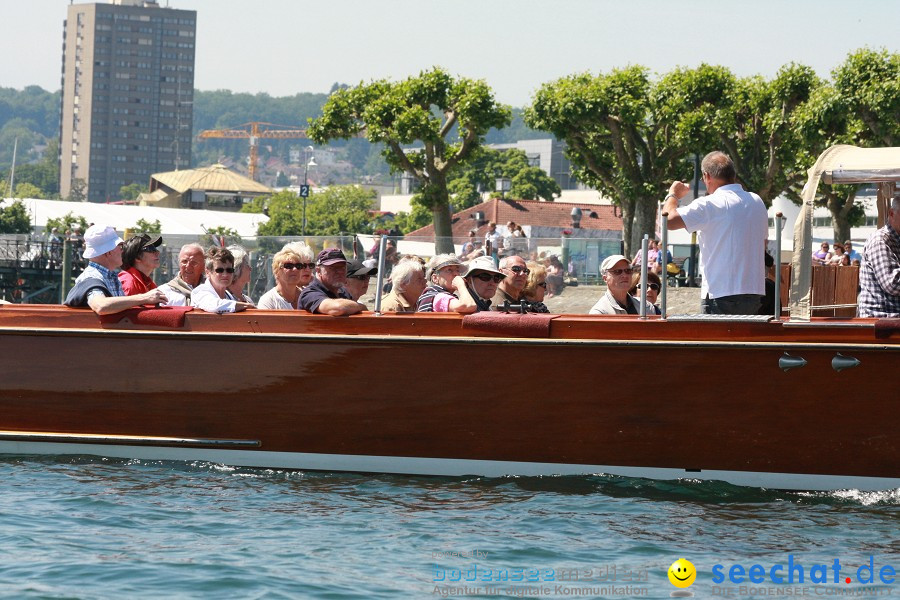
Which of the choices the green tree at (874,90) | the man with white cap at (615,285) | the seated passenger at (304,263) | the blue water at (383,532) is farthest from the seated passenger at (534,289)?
the green tree at (874,90)

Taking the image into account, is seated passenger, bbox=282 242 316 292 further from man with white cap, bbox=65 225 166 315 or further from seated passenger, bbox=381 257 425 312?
man with white cap, bbox=65 225 166 315

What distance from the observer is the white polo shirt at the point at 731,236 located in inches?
309

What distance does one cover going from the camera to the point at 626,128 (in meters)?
38.7

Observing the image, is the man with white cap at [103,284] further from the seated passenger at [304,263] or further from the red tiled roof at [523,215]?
the red tiled roof at [523,215]

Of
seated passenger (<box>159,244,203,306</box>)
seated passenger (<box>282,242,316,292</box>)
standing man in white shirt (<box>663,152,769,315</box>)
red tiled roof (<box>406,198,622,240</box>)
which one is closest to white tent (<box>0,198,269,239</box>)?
red tiled roof (<box>406,198,622,240</box>)

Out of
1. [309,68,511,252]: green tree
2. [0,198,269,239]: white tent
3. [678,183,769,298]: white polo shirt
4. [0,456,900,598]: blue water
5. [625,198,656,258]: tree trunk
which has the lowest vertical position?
[0,456,900,598]: blue water

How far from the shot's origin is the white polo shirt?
7.84 metres

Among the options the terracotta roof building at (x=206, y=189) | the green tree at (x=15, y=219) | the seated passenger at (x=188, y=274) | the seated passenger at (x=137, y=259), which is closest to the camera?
the seated passenger at (x=137, y=259)

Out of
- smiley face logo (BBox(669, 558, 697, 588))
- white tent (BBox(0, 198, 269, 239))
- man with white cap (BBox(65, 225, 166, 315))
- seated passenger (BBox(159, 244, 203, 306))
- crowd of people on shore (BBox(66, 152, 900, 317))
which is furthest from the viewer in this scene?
white tent (BBox(0, 198, 269, 239))

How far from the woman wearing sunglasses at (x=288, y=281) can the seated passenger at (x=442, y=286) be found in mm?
945

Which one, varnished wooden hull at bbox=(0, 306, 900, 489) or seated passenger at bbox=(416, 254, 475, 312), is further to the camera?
seated passenger at bbox=(416, 254, 475, 312)

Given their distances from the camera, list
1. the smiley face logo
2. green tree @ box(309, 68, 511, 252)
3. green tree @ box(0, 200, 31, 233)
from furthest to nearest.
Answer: green tree @ box(0, 200, 31, 233) → green tree @ box(309, 68, 511, 252) → the smiley face logo

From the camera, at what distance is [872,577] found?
6.32 meters

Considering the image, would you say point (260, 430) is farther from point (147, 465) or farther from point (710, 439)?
point (710, 439)
